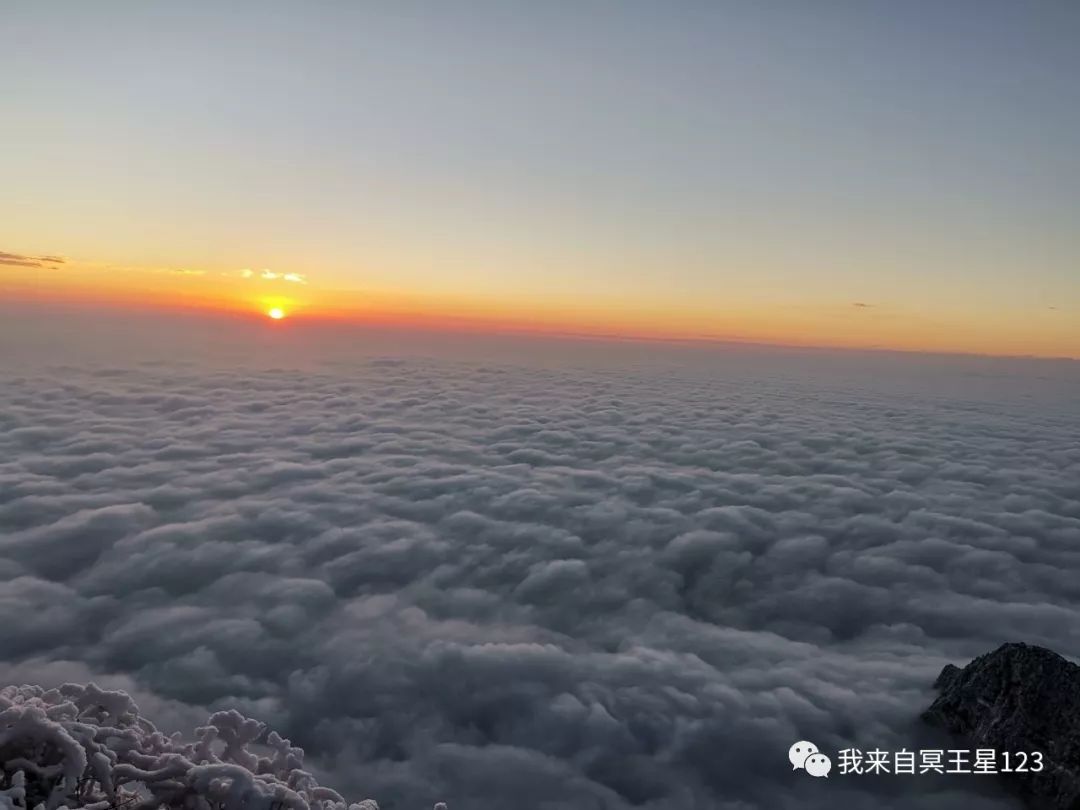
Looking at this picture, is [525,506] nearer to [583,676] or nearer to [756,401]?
[583,676]

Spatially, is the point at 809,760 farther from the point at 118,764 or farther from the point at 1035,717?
the point at 118,764

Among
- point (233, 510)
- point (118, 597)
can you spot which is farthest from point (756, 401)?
point (118, 597)

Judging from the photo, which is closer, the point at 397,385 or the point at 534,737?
the point at 534,737

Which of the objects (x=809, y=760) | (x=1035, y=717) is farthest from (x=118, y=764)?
(x=1035, y=717)

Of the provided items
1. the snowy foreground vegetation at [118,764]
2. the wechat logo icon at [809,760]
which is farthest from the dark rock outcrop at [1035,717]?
the snowy foreground vegetation at [118,764]

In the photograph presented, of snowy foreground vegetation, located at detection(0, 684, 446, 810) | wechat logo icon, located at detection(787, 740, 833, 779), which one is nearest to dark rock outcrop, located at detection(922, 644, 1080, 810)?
wechat logo icon, located at detection(787, 740, 833, 779)

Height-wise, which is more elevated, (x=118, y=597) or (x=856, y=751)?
(x=856, y=751)

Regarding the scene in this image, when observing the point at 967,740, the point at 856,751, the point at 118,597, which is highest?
the point at 967,740
